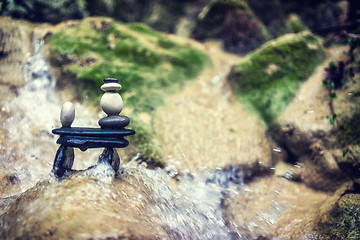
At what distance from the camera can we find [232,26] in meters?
8.70

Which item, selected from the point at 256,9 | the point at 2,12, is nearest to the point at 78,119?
the point at 2,12

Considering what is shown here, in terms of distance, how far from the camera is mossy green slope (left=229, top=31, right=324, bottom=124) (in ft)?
19.8

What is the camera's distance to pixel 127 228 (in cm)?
238

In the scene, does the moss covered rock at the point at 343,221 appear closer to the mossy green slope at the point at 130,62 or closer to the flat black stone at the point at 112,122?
the mossy green slope at the point at 130,62

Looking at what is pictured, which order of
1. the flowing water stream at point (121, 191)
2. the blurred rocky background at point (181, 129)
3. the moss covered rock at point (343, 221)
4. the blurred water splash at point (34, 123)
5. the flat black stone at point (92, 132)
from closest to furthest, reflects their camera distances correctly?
the flowing water stream at point (121, 191) → the blurred rocky background at point (181, 129) → the flat black stone at point (92, 132) → the moss covered rock at point (343, 221) → the blurred water splash at point (34, 123)

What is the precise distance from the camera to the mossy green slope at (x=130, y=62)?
5.61 meters

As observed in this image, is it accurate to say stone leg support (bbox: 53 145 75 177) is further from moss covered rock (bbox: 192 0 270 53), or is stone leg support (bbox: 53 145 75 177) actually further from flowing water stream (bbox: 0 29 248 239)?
moss covered rock (bbox: 192 0 270 53)

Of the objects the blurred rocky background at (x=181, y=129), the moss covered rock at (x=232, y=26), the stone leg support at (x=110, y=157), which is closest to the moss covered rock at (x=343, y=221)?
the blurred rocky background at (x=181, y=129)

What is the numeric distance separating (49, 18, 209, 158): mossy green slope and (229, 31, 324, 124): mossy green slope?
4.97ft

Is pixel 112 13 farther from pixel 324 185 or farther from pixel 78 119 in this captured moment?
pixel 324 185

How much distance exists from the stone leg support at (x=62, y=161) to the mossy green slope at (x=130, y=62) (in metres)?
1.42

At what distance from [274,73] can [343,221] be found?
12.7ft

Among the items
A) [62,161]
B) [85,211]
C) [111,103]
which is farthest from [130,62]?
[85,211]

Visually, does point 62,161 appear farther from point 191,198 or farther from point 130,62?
point 130,62
